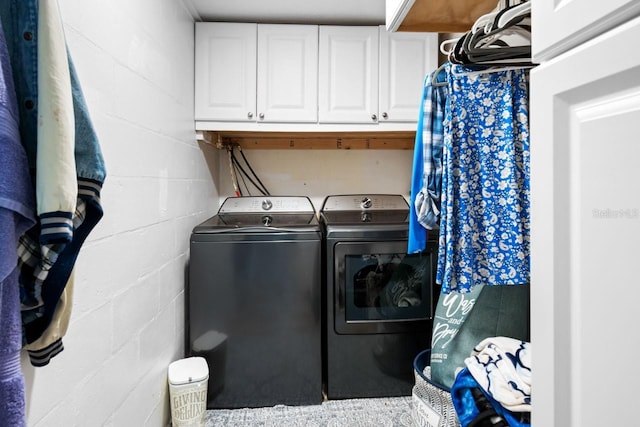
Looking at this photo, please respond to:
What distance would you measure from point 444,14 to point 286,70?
111 centimetres

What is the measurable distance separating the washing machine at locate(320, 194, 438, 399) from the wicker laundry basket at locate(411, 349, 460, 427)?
375mm

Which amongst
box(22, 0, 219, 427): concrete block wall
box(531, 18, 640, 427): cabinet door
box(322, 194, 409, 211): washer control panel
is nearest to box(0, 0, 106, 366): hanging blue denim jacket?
box(22, 0, 219, 427): concrete block wall

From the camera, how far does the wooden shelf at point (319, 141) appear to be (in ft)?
8.41

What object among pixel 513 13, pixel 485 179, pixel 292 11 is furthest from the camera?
pixel 292 11

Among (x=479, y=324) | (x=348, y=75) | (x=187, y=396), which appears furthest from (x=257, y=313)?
(x=348, y=75)

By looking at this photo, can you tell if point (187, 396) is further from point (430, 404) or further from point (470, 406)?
point (470, 406)

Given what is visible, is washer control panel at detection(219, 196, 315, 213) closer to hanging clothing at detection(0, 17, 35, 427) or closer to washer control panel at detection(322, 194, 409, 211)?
washer control panel at detection(322, 194, 409, 211)

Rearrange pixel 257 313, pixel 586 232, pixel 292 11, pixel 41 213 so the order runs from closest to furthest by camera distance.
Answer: pixel 586 232, pixel 41 213, pixel 257 313, pixel 292 11

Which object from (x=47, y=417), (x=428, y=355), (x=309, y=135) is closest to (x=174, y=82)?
(x=309, y=135)

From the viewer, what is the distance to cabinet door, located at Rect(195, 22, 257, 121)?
217 centimetres

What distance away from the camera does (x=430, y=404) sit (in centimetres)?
148

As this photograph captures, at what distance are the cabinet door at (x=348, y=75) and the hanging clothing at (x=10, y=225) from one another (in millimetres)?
1755

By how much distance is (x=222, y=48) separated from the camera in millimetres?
2188

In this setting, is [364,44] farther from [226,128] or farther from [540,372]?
[540,372]
